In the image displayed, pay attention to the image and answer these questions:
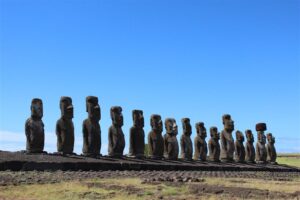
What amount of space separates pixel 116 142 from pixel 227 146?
34.7ft

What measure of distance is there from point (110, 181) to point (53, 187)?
1.91 meters

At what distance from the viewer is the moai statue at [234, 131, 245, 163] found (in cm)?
3180

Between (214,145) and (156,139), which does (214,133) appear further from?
(156,139)

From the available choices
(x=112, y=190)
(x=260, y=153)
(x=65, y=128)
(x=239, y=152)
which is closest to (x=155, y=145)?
(x=65, y=128)

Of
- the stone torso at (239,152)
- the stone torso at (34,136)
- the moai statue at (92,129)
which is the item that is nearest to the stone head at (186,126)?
the stone torso at (239,152)

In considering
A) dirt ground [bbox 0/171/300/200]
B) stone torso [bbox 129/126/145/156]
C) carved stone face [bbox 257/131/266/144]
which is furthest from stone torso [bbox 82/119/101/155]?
carved stone face [bbox 257/131/266/144]

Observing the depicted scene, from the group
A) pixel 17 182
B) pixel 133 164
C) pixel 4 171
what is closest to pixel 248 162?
pixel 133 164

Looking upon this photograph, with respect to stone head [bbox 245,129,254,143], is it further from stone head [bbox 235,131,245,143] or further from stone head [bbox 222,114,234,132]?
stone head [bbox 222,114,234,132]

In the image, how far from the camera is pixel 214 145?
30.0 meters

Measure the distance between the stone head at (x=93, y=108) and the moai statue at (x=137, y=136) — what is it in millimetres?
2636

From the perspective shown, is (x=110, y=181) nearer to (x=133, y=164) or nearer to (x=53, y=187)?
(x=53, y=187)

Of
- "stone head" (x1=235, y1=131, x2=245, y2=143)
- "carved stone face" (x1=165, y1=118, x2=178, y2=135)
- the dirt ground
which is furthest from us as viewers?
"stone head" (x1=235, y1=131, x2=245, y2=143)

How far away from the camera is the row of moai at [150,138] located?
19.1 meters

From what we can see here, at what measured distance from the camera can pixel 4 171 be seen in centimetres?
1361
